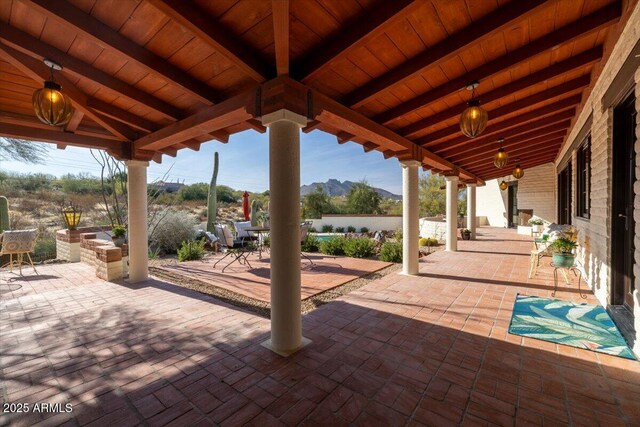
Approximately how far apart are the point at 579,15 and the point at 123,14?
3597mm

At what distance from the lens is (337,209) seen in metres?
20.9

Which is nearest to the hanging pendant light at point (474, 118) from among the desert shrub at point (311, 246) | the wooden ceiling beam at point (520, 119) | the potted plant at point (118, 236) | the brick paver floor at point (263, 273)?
the wooden ceiling beam at point (520, 119)

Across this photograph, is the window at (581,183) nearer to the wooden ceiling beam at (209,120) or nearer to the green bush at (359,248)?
the green bush at (359,248)

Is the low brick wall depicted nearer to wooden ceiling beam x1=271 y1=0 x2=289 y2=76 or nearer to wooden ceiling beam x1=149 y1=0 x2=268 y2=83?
wooden ceiling beam x1=149 y1=0 x2=268 y2=83

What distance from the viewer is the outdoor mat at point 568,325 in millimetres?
2568

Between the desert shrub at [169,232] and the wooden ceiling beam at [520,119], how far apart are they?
7.66 meters

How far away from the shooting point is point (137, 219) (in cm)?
487

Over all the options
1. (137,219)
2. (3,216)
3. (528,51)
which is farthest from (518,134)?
(3,216)

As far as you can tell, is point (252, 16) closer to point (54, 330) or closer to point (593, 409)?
point (593, 409)

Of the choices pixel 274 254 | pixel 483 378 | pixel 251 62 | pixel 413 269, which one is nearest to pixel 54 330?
pixel 274 254

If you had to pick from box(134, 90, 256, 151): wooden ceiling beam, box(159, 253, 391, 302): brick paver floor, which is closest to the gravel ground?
box(159, 253, 391, 302): brick paver floor

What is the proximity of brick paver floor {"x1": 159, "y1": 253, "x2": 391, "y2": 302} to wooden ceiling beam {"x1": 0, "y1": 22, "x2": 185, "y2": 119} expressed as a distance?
2.78 metres

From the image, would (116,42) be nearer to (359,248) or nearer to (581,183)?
(359,248)

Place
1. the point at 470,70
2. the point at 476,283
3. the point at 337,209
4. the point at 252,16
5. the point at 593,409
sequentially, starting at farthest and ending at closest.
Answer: the point at 337,209 < the point at 476,283 < the point at 470,70 < the point at 252,16 < the point at 593,409
